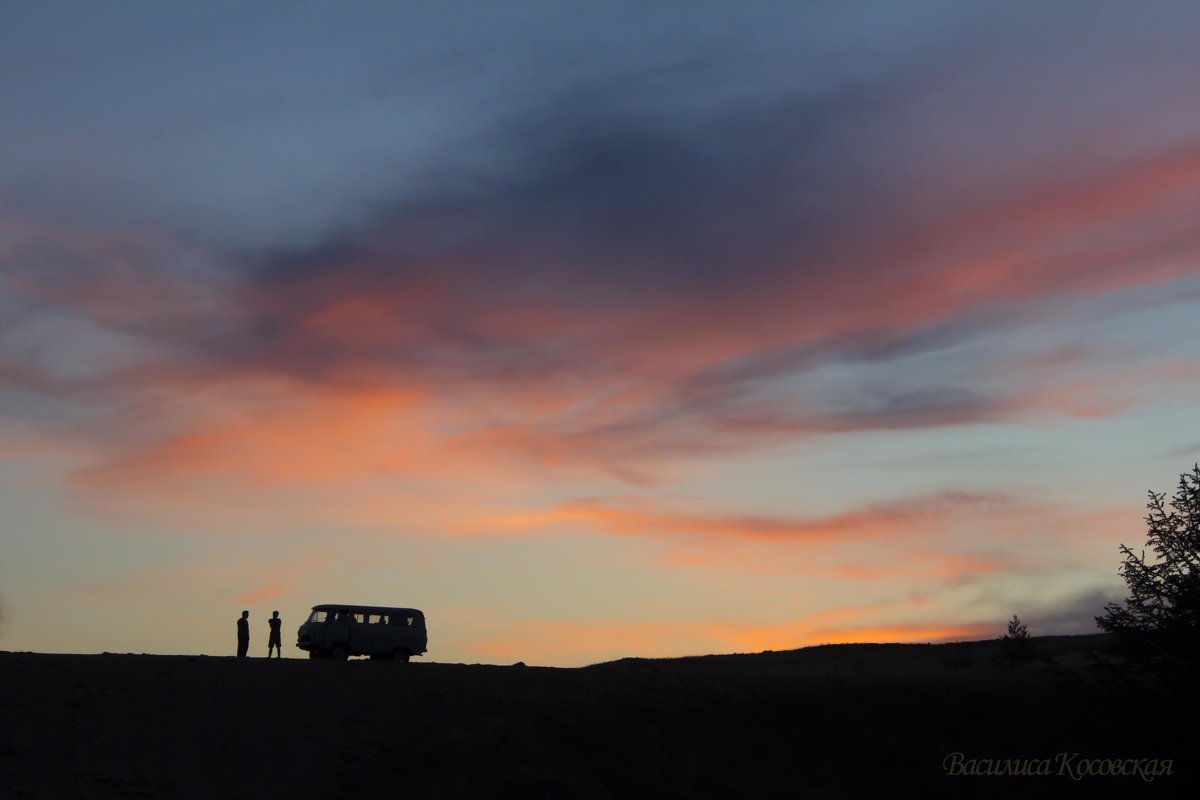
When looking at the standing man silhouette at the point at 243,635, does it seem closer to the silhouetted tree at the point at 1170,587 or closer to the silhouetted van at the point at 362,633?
the silhouetted van at the point at 362,633

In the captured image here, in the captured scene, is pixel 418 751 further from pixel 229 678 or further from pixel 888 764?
pixel 888 764

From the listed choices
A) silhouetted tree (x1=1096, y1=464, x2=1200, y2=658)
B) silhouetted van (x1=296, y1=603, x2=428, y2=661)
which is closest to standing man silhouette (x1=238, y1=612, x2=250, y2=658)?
silhouetted van (x1=296, y1=603, x2=428, y2=661)

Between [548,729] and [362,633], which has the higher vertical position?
[362,633]

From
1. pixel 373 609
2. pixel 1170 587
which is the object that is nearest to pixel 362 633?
pixel 373 609

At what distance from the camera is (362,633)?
50.3 metres

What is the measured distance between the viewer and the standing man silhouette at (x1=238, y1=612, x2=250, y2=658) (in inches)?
1848

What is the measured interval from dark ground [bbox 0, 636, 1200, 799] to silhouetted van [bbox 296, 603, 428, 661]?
6.10m

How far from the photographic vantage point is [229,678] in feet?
129

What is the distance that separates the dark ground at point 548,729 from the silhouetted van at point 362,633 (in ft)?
20.0

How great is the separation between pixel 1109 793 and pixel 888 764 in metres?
8.43

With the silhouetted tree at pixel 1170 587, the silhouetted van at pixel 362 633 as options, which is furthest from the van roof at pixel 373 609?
the silhouetted tree at pixel 1170 587

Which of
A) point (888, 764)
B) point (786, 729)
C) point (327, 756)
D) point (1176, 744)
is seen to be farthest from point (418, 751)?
point (1176, 744)

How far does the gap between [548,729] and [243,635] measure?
Answer: 640 inches

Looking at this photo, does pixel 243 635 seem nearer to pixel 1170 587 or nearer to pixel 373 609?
pixel 373 609
